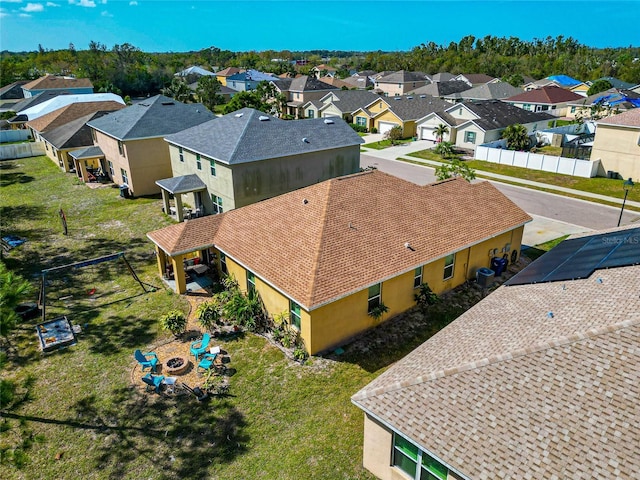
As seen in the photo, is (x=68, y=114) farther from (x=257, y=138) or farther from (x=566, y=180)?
(x=566, y=180)

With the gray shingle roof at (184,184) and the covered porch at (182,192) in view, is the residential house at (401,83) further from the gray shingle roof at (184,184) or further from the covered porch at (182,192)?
the gray shingle roof at (184,184)

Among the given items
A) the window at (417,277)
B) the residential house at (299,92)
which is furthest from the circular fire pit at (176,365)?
the residential house at (299,92)

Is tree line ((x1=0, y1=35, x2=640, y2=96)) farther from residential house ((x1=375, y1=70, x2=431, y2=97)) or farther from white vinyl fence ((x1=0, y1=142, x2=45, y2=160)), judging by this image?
white vinyl fence ((x1=0, y1=142, x2=45, y2=160))

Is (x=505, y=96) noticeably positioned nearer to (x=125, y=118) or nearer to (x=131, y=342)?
(x=125, y=118)

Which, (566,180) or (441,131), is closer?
(566,180)

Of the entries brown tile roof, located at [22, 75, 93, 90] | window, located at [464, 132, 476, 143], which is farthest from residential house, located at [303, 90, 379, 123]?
brown tile roof, located at [22, 75, 93, 90]

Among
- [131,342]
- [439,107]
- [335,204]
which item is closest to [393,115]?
[439,107]

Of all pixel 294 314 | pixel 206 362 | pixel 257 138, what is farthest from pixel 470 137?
pixel 206 362
